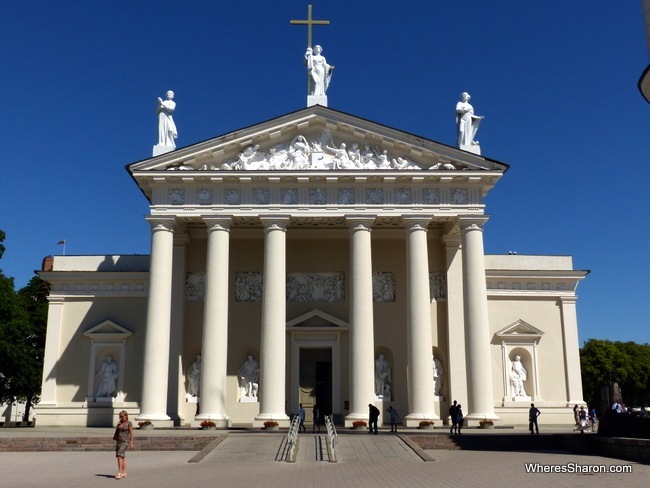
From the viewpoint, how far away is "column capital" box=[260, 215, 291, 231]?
31.1 meters

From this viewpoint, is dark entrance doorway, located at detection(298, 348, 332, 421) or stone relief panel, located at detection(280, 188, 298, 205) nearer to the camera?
stone relief panel, located at detection(280, 188, 298, 205)

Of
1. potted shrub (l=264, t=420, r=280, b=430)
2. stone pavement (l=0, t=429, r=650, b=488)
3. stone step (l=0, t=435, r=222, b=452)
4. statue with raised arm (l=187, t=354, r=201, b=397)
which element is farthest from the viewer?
statue with raised arm (l=187, t=354, r=201, b=397)

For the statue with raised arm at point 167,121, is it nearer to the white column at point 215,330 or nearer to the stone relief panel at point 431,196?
the white column at point 215,330

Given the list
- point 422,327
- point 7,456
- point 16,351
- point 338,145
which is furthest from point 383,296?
point 16,351

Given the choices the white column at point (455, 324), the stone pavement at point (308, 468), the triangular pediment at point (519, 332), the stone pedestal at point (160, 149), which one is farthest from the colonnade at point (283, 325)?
the triangular pediment at point (519, 332)

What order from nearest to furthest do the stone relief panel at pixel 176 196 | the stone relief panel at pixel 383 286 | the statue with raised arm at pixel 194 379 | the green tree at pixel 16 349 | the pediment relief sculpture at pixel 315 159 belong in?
the stone relief panel at pixel 176 196
the pediment relief sculpture at pixel 315 159
the statue with raised arm at pixel 194 379
the stone relief panel at pixel 383 286
the green tree at pixel 16 349

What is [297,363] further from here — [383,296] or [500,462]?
[500,462]

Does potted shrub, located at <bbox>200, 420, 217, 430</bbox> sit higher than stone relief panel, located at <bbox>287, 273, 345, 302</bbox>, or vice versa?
stone relief panel, located at <bbox>287, 273, 345, 302</bbox>

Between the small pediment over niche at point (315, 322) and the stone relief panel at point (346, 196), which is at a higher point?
the stone relief panel at point (346, 196)

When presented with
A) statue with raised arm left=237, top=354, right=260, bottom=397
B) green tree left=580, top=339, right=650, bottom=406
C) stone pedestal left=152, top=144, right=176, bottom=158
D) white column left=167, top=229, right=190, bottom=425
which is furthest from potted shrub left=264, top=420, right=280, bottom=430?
green tree left=580, top=339, right=650, bottom=406

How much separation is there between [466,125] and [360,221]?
7.11 m

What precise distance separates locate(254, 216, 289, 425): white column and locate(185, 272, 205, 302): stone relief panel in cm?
562

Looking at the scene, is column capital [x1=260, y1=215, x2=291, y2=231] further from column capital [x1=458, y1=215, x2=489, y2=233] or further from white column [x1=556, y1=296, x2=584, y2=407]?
white column [x1=556, y1=296, x2=584, y2=407]

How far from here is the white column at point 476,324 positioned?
29658mm
